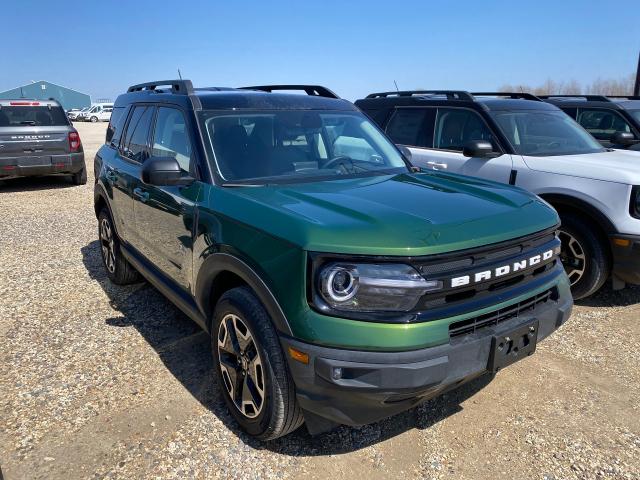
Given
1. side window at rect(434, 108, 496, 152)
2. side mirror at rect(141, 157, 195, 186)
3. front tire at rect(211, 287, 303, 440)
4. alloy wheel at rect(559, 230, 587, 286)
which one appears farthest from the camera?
side window at rect(434, 108, 496, 152)

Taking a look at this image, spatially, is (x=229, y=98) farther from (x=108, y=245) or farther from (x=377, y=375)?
(x=108, y=245)

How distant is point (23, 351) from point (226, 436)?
2.01 meters

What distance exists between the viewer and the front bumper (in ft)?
7.11

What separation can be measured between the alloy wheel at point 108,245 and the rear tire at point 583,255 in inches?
169

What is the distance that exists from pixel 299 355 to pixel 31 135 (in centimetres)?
1004

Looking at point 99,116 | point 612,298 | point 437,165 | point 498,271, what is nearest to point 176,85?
point 498,271

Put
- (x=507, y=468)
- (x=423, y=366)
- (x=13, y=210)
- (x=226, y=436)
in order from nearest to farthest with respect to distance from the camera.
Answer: (x=423, y=366) < (x=507, y=468) < (x=226, y=436) < (x=13, y=210)

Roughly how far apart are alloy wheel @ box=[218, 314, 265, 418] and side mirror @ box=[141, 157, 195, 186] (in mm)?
912

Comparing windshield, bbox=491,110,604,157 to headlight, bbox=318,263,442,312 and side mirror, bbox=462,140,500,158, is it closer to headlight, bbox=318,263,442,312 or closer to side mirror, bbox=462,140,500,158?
side mirror, bbox=462,140,500,158

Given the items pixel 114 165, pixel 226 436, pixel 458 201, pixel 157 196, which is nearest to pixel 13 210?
pixel 114 165

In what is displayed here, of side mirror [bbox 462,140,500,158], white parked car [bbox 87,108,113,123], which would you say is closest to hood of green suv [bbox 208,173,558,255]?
side mirror [bbox 462,140,500,158]

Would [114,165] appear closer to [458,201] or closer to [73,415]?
[73,415]

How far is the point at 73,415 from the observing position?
3.06 meters

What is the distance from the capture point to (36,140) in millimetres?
10203
